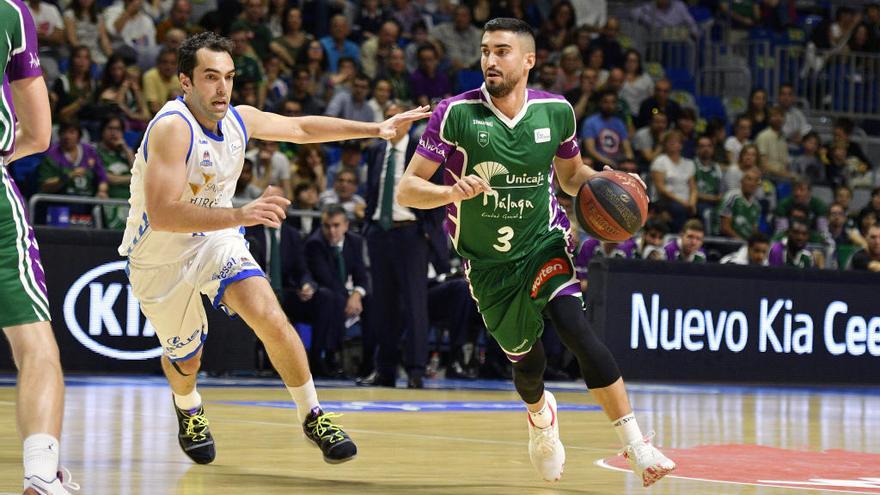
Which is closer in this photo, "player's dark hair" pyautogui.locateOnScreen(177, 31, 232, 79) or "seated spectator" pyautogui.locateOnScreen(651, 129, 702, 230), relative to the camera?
"player's dark hair" pyautogui.locateOnScreen(177, 31, 232, 79)

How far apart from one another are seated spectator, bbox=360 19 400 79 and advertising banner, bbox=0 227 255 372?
19.8 ft

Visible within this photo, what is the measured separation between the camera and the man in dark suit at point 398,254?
42.3 feet

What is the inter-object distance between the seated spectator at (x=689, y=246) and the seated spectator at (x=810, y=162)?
18.4 feet

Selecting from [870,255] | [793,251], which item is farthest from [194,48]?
[870,255]

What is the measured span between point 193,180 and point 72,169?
763 cm

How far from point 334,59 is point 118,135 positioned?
4.29 m

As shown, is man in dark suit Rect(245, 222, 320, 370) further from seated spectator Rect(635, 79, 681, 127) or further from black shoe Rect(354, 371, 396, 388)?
seated spectator Rect(635, 79, 681, 127)

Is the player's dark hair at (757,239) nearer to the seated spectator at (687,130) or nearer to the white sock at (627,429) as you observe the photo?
the seated spectator at (687,130)

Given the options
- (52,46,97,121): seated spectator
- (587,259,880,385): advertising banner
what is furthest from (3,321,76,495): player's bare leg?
(52,46,97,121): seated spectator

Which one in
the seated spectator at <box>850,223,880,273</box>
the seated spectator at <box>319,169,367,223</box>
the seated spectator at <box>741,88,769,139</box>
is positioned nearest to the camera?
the seated spectator at <box>319,169,367,223</box>

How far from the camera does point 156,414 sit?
982 cm

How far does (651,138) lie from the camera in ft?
62.7

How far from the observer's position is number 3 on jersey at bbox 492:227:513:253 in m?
6.82

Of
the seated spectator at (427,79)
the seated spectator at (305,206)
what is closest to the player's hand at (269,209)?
the seated spectator at (305,206)
